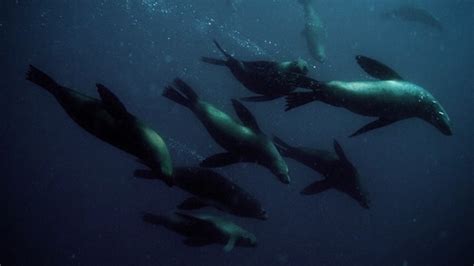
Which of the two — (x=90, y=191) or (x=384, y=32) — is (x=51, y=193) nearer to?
(x=90, y=191)

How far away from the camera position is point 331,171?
6.57 meters

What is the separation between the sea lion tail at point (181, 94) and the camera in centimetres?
546

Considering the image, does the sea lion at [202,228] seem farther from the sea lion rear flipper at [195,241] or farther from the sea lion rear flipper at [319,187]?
the sea lion rear flipper at [319,187]

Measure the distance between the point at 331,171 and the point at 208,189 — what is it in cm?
213

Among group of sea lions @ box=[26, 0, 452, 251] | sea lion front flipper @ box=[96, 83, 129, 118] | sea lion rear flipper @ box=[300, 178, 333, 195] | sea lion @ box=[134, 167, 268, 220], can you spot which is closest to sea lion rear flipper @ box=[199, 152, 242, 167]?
group of sea lions @ box=[26, 0, 452, 251]

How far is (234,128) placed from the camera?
5.07 metres

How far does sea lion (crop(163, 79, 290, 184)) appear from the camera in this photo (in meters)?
5.03

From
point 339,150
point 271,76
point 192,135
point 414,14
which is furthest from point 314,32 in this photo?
point 192,135

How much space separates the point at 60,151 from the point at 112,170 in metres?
4.99

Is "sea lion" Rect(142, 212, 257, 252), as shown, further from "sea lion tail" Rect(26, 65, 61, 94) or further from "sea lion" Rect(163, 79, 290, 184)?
"sea lion tail" Rect(26, 65, 61, 94)

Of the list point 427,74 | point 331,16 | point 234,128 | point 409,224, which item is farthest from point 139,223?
point 427,74

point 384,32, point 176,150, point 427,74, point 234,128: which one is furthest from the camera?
point 427,74

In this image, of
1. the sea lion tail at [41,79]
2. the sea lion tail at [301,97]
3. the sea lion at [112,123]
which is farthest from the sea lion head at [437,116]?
the sea lion tail at [41,79]

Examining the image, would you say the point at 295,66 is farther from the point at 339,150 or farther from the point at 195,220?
the point at 195,220
